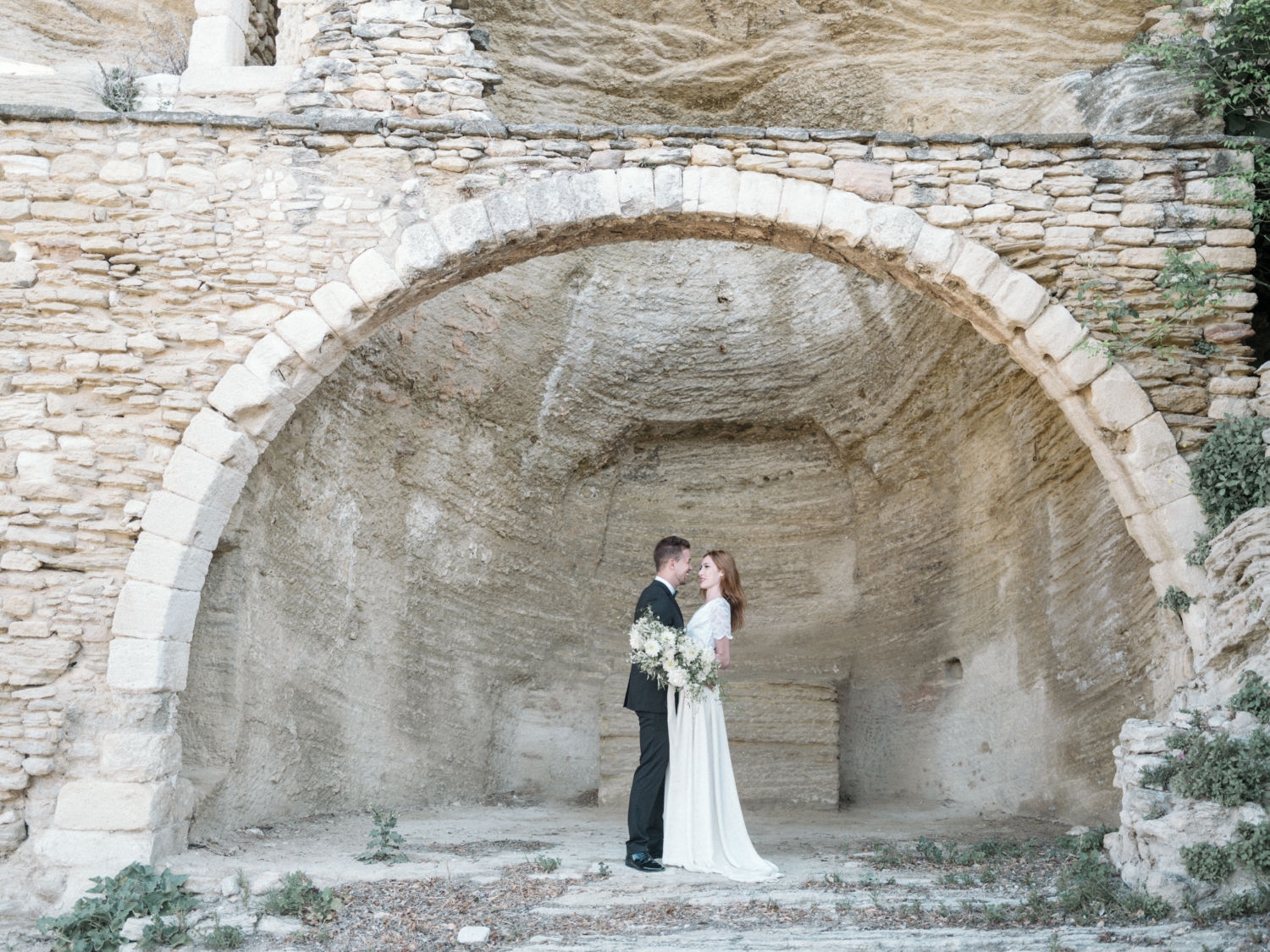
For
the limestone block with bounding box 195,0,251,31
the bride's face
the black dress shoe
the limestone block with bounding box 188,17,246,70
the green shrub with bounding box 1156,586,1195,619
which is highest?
the limestone block with bounding box 195,0,251,31

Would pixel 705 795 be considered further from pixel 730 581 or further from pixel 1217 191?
pixel 1217 191

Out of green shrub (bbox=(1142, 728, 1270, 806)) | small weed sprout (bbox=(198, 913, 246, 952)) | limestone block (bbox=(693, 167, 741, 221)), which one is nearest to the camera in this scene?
green shrub (bbox=(1142, 728, 1270, 806))

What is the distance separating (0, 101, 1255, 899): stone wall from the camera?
17.0ft

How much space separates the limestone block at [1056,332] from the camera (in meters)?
5.26

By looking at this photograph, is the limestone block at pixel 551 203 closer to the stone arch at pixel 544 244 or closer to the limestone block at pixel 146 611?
the stone arch at pixel 544 244

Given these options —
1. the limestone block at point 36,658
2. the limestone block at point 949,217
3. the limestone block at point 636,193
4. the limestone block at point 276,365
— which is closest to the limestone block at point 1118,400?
the limestone block at point 949,217

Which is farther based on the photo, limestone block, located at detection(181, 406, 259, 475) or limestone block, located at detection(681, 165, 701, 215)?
limestone block, located at detection(681, 165, 701, 215)

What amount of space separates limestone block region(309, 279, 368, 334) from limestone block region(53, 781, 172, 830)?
2.42 m

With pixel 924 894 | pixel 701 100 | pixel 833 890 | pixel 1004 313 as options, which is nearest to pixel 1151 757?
pixel 924 894

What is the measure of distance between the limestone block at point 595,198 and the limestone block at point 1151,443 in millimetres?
2835

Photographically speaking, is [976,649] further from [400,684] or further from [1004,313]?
[400,684]

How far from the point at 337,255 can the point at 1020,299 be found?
11.6 ft

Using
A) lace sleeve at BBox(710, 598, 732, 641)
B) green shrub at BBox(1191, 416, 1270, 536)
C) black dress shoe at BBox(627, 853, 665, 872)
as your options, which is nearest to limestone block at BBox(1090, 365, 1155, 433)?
green shrub at BBox(1191, 416, 1270, 536)

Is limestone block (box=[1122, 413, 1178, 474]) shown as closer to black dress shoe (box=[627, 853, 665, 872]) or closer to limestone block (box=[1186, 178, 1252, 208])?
limestone block (box=[1186, 178, 1252, 208])
